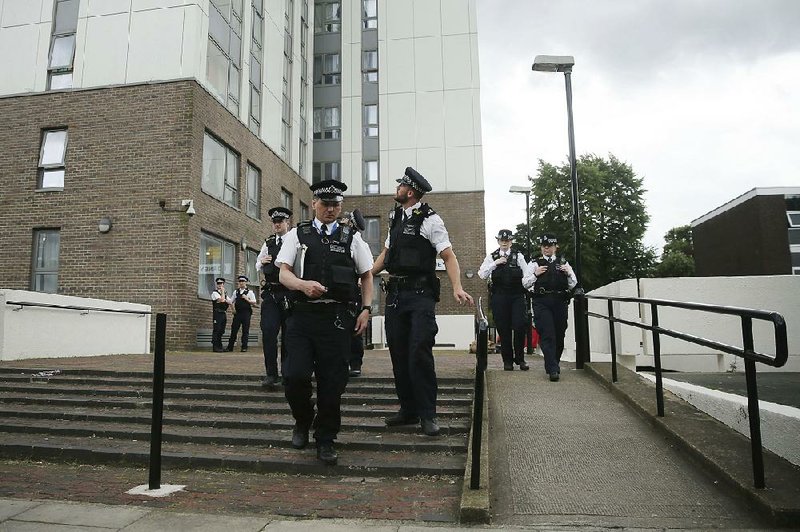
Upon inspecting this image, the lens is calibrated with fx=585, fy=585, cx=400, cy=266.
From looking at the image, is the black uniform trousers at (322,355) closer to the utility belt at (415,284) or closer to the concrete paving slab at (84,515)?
the utility belt at (415,284)

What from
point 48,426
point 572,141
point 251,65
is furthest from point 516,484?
point 251,65

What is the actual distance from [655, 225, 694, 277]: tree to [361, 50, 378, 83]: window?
26.0 m

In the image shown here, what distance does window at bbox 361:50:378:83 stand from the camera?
26891mm

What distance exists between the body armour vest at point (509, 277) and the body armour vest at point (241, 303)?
8050 mm

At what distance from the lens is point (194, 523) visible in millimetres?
3400

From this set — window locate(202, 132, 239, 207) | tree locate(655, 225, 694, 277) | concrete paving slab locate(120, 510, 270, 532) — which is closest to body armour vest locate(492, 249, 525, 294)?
concrete paving slab locate(120, 510, 270, 532)

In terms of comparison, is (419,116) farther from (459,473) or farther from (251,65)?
(459,473)

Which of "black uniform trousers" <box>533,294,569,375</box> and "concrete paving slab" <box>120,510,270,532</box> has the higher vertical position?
"black uniform trousers" <box>533,294,569,375</box>

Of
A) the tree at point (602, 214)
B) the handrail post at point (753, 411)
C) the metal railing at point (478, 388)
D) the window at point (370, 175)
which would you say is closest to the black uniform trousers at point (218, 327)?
the metal railing at point (478, 388)

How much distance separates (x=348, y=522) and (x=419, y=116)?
2366cm

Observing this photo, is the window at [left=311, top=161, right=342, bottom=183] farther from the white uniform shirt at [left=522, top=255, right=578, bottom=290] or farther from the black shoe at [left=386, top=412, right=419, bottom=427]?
the black shoe at [left=386, top=412, right=419, bottom=427]

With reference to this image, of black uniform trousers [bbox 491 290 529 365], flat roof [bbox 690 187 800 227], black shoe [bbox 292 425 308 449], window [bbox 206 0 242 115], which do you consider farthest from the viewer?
flat roof [bbox 690 187 800 227]

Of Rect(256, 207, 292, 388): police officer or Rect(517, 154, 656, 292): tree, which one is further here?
Rect(517, 154, 656, 292): tree

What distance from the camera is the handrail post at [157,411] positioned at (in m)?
4.09
